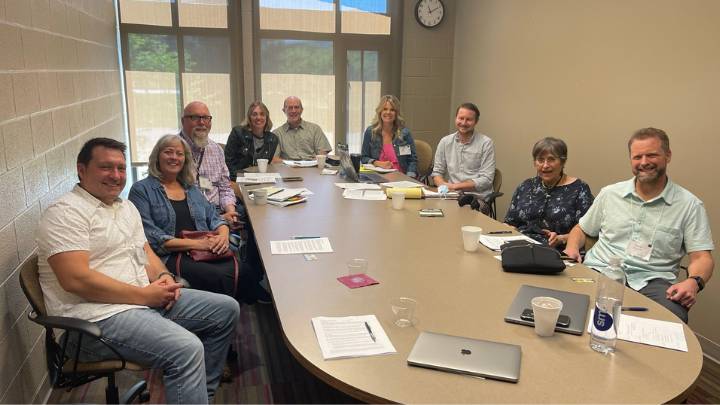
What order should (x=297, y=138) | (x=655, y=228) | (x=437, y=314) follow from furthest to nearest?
(x=297, y=138), (x=655, y=228), (x=437, y=314)

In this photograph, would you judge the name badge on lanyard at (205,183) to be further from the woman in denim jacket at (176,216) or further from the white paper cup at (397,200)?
the white paper cup at (397,200)

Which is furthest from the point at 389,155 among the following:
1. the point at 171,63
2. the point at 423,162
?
the point at 171,63

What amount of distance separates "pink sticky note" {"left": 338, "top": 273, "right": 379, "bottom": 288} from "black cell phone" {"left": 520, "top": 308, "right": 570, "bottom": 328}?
1.70 feet

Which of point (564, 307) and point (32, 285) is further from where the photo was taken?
point (32, 285)

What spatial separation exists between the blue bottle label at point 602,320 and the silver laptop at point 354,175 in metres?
2.47

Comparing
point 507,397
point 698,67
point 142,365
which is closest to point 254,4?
point 698,67

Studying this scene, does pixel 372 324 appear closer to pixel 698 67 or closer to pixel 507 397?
pixel 507 397

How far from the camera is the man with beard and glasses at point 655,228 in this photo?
2.18 m

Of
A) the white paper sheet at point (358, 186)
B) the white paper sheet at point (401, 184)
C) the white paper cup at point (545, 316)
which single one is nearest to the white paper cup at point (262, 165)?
the white paper sheet at point (358, 186)

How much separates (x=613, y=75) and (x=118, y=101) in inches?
176

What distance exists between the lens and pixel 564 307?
1572 mm

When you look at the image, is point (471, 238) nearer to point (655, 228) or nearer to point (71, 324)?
point (655, 228)

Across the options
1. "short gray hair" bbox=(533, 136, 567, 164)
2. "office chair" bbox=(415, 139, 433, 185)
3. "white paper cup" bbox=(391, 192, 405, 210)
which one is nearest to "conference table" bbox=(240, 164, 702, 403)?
"white paper cup" bbox=(391, 192, 405, 210)

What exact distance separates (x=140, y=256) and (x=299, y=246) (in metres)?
0.66
